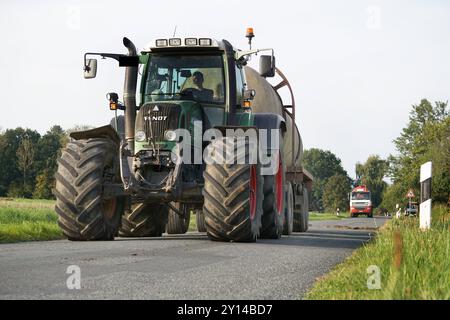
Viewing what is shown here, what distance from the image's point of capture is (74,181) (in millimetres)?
10305

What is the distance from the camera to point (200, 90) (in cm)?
1146

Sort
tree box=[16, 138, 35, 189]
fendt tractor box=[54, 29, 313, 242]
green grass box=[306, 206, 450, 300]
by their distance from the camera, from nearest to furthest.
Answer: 1. green grass box=[306, 206, 450, 300]
2. fendt tractor box=[54, 29, 313, 242]
3. tree box=[16, 138, 35, 189]

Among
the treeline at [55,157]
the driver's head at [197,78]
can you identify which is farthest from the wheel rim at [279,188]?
the treeline at [55,157]

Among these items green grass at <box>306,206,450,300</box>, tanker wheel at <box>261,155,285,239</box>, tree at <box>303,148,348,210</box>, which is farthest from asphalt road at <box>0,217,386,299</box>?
tree at <box>303,148,348,210</box>

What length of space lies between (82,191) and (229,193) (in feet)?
7.15

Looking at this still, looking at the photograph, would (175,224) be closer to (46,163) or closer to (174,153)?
(174,153)

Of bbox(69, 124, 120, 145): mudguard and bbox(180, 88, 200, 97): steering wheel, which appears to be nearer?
bbox(69, 124, 120, 145): mudguard

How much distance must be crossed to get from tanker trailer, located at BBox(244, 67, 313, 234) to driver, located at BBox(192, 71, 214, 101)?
301cm

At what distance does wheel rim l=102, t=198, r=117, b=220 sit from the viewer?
1121 cm

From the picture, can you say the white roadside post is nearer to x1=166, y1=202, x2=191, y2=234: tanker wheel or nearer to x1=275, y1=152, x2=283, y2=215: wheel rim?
x1=275, y1=152, x2=283, y2=215: wheel rim

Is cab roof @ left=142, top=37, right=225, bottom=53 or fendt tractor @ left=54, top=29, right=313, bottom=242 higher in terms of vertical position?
cab roof @ left=142, top=37, right=225, bottom=53

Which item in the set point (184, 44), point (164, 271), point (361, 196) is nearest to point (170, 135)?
point (184, 44)

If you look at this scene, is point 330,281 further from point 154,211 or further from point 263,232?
point 154,211

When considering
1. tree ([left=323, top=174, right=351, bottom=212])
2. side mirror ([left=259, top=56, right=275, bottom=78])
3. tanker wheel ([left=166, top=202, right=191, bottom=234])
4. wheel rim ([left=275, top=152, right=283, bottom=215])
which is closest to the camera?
side mirror ([left=259, top=56, right=275, bottom=78])
